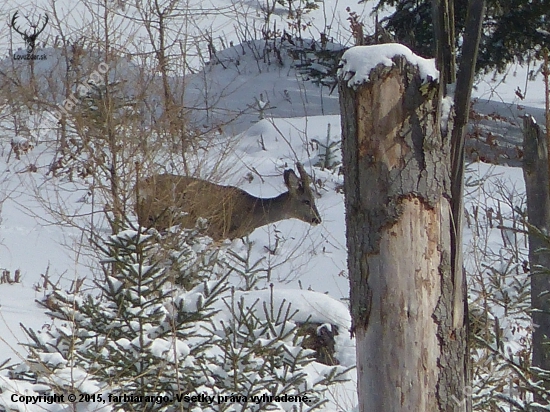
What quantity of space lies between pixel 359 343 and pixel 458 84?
966 millimetres

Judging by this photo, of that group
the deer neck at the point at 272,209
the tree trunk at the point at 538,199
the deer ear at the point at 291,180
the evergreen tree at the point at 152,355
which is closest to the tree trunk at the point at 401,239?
the tree trunk at the point at 538,199

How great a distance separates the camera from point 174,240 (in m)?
7.03

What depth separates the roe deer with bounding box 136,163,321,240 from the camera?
738 cm

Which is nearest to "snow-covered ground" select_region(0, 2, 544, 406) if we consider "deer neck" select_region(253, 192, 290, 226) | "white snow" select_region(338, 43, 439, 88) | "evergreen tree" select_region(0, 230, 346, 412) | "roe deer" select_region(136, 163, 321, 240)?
"deer neck" select_region(253, 192, 290, 226)

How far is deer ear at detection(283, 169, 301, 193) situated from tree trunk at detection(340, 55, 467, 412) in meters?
7.36

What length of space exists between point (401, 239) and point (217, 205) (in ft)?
18.4

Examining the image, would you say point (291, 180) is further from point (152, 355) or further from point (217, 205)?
point (152, 355)

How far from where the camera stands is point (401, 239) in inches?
110

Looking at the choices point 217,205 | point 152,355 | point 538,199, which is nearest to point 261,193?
point 217,205

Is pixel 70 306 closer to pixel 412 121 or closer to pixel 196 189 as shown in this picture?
pixel 412 121

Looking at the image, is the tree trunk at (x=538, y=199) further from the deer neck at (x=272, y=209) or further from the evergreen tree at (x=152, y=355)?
the deer neck at (x=272, y=209)

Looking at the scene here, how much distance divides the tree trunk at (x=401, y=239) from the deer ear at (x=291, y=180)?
290 inches

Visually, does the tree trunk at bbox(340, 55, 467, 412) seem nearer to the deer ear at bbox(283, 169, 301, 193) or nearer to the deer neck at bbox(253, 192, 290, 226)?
the deer neck at bbox(253, 192, 290, 226)

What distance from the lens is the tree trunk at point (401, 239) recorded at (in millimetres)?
2738
